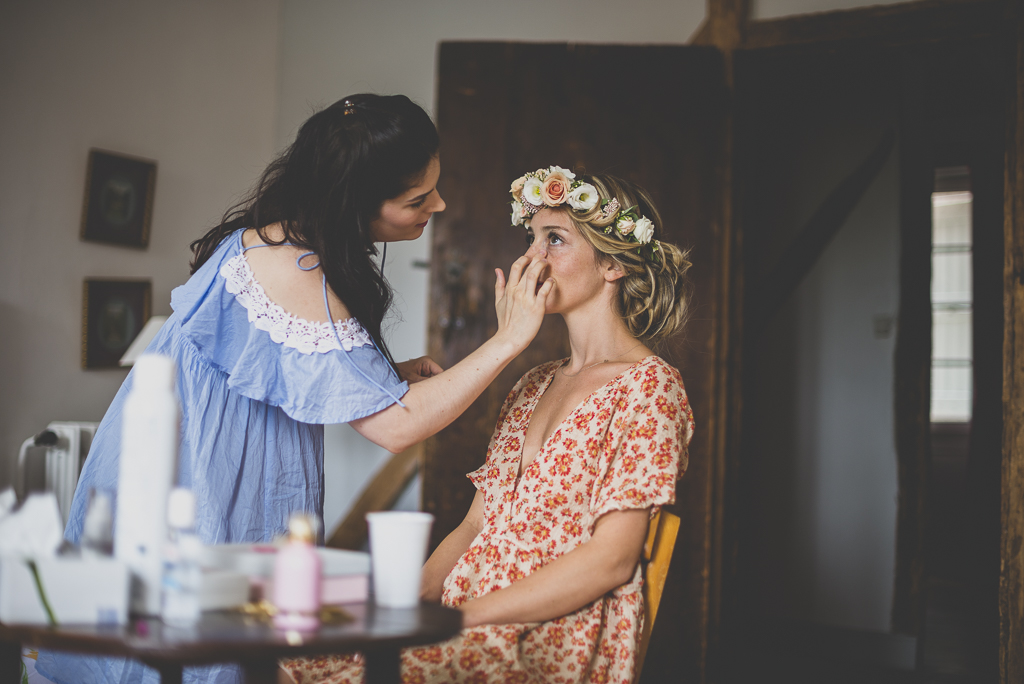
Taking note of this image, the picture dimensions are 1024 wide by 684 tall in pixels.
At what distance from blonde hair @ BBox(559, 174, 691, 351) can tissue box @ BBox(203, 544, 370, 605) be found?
3.10 feet

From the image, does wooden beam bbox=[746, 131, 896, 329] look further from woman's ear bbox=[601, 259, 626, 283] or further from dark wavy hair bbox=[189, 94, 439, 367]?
dark wavy hair bbox=[189, 94, 439, 367]

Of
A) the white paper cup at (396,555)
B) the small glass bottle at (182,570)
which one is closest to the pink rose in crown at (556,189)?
the white paper cup at (396,555)

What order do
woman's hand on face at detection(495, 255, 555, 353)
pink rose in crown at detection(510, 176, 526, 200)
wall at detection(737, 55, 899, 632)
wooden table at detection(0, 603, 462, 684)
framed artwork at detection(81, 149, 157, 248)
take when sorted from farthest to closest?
1. wall at detection(737, 55, 899, 632)
2. framed artwork at detection(81, 149, 157, 248)
3. pink rose in crown at detection(510, 176, 526, 200)
4. woman's hand on face at detection(495, 255, 555, 353)
5. wooden table at detection(0, 603, 462, 684)

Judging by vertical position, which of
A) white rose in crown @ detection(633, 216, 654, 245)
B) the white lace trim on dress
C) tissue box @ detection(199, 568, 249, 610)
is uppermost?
white rose in crown @ detection(633, 216, 654, 245)

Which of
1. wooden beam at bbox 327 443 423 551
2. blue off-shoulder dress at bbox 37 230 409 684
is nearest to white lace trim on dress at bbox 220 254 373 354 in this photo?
blue off-shoulder dress at bbox 37 230 409 684

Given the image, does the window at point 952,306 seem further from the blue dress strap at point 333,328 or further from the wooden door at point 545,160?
the blue dress strap at point 333,328

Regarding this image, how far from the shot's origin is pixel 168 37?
137 inches

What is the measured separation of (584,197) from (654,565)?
74 centimetres

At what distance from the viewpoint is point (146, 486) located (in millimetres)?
800

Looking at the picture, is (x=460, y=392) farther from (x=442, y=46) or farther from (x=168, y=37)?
(x=168, y=37)

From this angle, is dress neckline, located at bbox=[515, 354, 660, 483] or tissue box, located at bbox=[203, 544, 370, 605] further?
dress neckline, located at bbox=[515, 354, 660, 483]

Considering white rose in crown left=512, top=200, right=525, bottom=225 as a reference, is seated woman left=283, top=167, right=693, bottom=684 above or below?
below

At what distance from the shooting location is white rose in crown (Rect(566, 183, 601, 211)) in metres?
1.61

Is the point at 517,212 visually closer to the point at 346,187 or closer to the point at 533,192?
the point at 533,192
